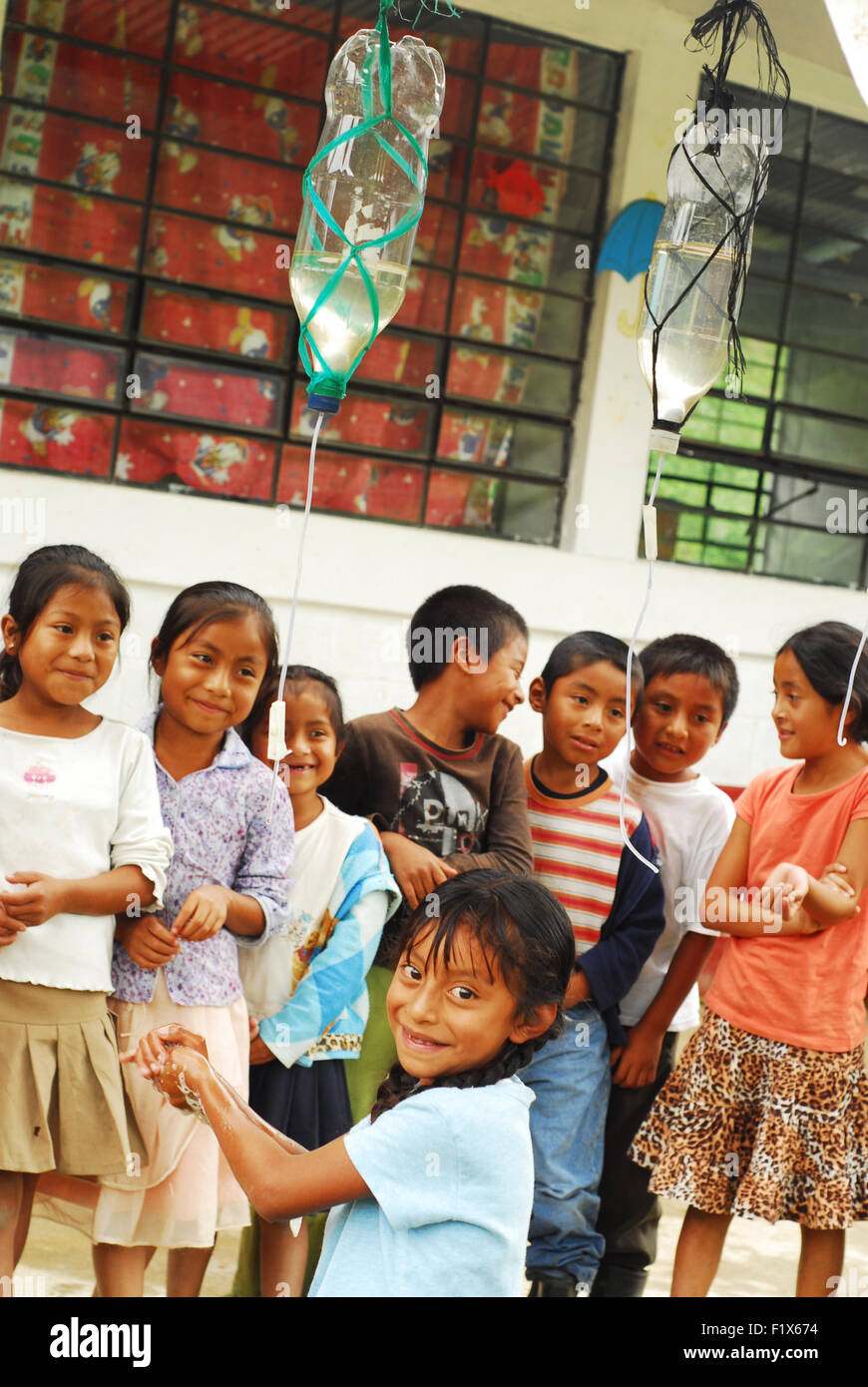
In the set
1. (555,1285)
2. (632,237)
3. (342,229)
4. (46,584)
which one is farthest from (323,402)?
(632,237)

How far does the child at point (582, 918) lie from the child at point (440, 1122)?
0.91m

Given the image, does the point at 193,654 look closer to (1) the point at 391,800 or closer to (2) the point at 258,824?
(2) the point at 258,824

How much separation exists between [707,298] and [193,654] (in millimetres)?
940

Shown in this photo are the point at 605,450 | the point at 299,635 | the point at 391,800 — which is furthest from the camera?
the point at 605,450

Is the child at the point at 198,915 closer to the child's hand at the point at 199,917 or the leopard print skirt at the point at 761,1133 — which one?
the child's hand at the point at 199,917

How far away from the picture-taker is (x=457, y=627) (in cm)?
252

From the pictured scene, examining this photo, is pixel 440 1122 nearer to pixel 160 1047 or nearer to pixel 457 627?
pixel 160 1047

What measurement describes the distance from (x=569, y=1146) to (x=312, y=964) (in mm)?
584

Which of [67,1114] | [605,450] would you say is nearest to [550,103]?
[605,450]

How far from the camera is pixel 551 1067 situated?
8.03ft

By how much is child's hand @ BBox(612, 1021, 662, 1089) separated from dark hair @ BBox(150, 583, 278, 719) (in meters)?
0.99

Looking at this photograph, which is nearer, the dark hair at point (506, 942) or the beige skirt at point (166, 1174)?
the dark hair at point (506, 942)

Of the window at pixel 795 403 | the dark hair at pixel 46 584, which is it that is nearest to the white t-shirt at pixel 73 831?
the dark hair at pixel 46 584

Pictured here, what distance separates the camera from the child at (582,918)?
7.92 ft
